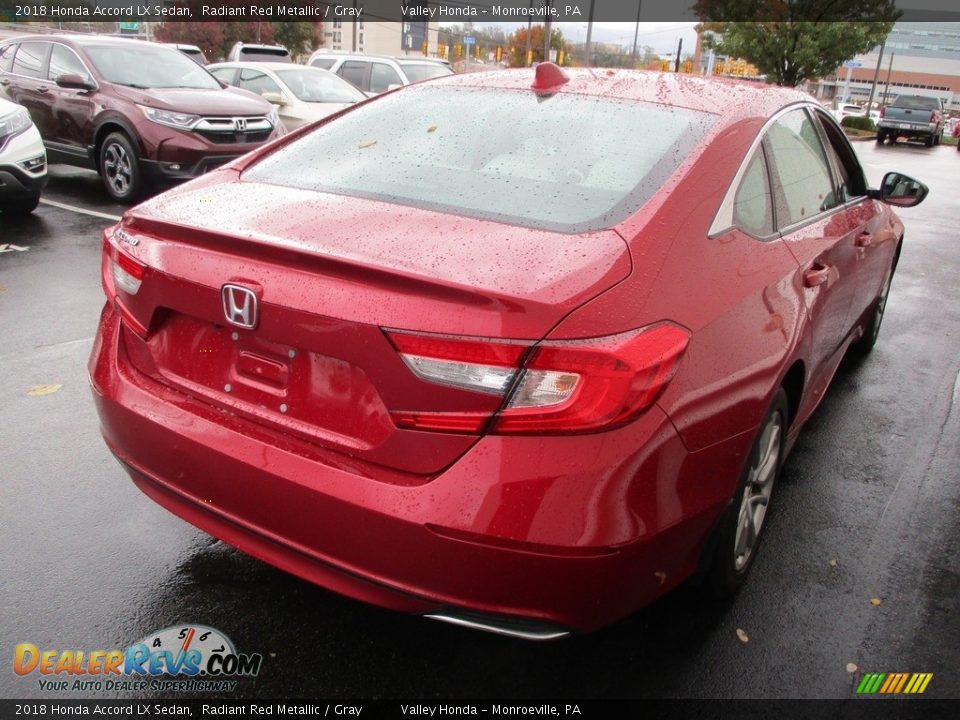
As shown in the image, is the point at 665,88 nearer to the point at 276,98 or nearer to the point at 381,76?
the point at 276,98

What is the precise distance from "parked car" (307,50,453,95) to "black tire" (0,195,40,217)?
770 centimetres

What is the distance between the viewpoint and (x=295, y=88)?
12312mm

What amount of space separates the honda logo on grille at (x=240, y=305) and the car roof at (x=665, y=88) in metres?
1.43

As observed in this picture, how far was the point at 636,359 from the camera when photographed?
1.91 m

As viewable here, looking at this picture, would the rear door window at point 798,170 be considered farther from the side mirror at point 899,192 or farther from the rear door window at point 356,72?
the rear door window at point 356,72

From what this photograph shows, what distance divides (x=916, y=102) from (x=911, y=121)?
7.27 feet

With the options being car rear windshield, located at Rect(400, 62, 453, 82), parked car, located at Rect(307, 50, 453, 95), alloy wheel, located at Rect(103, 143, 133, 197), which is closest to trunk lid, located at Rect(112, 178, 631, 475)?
alloy wheel, located at Rect(103, 143, 133, 197)

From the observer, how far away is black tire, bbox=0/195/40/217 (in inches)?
310

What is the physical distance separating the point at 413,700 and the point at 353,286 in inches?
45.1

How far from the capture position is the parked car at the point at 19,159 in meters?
7.33

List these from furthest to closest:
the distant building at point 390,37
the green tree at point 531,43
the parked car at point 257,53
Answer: the distant building at point 390,37 → the green tree at point 531,43 → the parked car at point 257,53

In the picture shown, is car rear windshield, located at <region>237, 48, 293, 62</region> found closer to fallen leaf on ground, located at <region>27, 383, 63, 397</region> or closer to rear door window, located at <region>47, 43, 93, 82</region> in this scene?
rear door window, located at <region>47, 43, 93, 82</region>

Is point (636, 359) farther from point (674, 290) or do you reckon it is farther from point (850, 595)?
point (850, 595)

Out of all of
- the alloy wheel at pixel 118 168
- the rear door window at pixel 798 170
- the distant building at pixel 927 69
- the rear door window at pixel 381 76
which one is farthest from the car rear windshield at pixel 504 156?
the distant building at pixel 927 69
